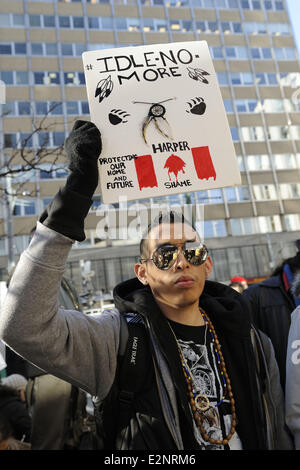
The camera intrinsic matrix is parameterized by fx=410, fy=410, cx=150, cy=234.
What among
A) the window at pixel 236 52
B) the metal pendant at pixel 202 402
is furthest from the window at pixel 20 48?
the metal pendant at pixel 202 402

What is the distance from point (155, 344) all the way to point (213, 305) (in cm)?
47

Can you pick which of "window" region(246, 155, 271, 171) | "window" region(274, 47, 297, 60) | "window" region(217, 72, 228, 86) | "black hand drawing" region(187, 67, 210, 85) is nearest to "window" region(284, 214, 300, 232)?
"window" region(246, 155, 271, 171)

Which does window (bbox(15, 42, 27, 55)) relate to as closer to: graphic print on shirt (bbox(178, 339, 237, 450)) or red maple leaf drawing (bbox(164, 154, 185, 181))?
red maple leaf drawing (bbox(164, 154, 185, 181))

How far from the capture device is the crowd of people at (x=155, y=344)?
1.53m

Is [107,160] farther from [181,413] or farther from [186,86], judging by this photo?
[181,413]

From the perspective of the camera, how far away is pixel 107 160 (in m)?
2.06

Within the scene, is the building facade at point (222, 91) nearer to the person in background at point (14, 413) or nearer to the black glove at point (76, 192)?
the person in background at point (14, 413)

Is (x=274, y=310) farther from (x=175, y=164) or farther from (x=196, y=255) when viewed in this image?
(x=175, y=164)

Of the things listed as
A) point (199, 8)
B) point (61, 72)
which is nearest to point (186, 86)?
point (61, 72)

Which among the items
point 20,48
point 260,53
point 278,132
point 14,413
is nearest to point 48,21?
point 20,48

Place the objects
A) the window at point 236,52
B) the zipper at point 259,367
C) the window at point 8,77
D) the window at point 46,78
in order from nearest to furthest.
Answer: the zipper at point 259,367
the window at point 8,77
the window at point 46,78
the window at point 236,52

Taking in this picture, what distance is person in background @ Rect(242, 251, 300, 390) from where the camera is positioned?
2941mm

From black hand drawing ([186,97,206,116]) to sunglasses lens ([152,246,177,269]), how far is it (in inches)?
31.1

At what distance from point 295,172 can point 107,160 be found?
100 feet
